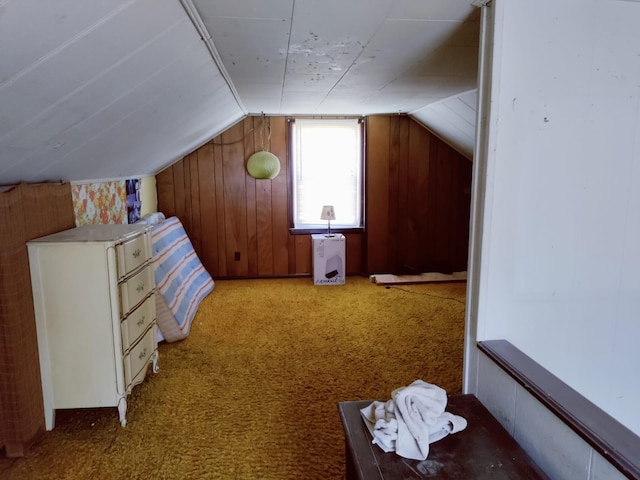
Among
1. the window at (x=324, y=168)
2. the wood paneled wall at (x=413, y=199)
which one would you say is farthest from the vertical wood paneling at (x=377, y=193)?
the window at (x=324, y=168)

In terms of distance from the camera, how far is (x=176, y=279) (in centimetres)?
384

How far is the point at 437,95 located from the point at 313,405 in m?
2.61

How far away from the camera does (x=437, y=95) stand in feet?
11.6

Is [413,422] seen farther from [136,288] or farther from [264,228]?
[264,228]

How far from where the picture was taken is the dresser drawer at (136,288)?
2226mm

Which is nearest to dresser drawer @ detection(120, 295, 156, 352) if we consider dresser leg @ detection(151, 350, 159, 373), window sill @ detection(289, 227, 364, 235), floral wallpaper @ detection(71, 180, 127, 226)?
dresser leg @ detection(151, 350, 159, 373)

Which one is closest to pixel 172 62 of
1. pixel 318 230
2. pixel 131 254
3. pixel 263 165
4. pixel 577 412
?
pixel 131 254

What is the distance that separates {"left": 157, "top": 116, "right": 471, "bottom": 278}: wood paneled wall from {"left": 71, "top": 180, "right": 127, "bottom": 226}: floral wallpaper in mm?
1261

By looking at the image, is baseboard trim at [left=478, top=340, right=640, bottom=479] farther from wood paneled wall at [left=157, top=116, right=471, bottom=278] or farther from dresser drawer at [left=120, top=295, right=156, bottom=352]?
wood paneled wall at [left=157, top=116, right=471, bottom=278]

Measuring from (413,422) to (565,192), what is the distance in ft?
3.39

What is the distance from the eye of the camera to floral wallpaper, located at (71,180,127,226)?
2783 mm

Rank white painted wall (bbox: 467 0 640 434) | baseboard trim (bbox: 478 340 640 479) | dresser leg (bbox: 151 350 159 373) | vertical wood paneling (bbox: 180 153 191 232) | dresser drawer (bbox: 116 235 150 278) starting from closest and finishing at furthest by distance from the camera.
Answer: baseboard trim (bbox: 478 340 640 479)
white painted wall (bbox: 467 0 640 434)
dresser drawer (bbox: 116 235 150 278)
dresser leg (bbox: 151 350 159 373)
vertical wood paneling (bbox: 180 153 191 232)

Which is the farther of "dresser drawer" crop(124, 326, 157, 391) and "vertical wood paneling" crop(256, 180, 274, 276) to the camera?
"vertical wood paneling" crop(256, 180, 274, 276)

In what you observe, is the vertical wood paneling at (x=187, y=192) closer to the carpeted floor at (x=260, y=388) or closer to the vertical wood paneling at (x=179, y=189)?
the vertical wood paneling at (x=179, y=189)
